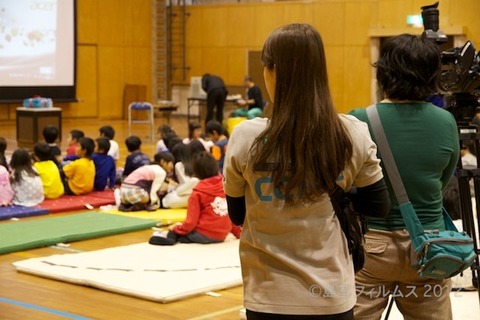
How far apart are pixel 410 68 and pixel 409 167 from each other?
0.33m

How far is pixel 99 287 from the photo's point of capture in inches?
231

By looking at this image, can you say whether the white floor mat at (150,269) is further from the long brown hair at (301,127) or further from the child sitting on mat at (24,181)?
the long brown hair at (301,127)

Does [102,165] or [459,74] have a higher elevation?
[459,74]

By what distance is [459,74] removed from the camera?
348 centimetres

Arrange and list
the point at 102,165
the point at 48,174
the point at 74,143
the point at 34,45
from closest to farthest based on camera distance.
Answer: the point at 48,174 < the point at 102,165 < the point at 74,143 < the point at 34,45

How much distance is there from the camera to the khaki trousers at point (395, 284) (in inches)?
114

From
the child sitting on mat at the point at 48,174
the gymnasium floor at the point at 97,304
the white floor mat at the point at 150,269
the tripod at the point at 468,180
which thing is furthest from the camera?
the child sitting on mat at the point at 48,174

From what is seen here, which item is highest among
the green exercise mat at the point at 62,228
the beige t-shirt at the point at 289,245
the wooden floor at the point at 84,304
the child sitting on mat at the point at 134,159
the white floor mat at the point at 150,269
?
the beige t-shirt at the point at 289,245

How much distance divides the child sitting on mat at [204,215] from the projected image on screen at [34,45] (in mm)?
12656

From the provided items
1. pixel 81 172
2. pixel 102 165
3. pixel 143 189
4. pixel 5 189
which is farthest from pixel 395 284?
pixel 102 165

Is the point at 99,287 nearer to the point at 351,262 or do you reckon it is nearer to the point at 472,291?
the point at 472,291

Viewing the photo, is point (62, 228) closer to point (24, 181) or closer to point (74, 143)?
point (24, 181)

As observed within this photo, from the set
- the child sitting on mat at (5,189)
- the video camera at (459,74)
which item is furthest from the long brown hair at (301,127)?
the child sitting on mat at (5,189)

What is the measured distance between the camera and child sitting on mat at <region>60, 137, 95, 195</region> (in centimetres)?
975
